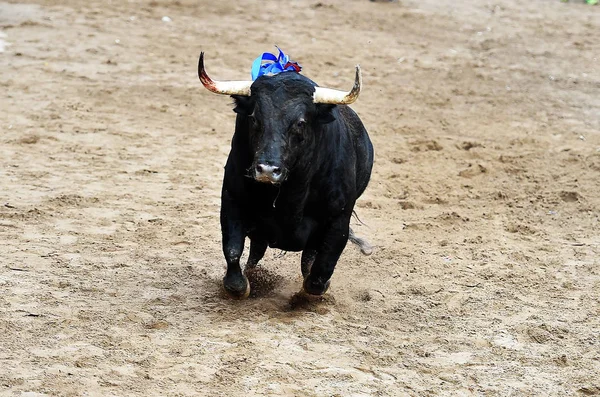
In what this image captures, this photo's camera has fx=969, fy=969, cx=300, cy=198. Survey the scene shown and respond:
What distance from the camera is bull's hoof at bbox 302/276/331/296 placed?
20.1 feet

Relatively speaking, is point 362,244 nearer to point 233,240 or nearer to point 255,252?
point 255,252

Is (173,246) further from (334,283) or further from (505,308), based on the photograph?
(505,308)

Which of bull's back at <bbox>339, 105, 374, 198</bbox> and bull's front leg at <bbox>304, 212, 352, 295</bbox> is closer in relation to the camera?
bull's front leg at <bbox>304, 212, 352, 295</bbox>

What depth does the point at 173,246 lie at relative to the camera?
6.95 m

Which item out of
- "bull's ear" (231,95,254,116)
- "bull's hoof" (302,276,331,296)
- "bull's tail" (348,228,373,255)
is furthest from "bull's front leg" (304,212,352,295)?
"bull's tail" (348,228,373,255)

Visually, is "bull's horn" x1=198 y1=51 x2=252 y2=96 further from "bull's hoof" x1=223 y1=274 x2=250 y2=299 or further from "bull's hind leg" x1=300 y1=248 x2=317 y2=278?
"bull's hind leg" x1=300 y1=248 x2=317 y2=278

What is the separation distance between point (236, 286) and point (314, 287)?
533mm

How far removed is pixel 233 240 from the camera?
5867 mm

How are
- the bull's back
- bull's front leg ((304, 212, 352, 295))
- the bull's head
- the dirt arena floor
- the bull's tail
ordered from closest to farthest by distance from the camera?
the dirt arena floor
the bull's head
bull's front leg ((304, 212, 352, 295))
the bull's back
the bull's tail

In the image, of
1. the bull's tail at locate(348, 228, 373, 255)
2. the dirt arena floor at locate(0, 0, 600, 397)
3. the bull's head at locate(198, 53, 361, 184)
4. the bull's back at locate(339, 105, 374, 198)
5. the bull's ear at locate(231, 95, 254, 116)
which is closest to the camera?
the dirt arena floor at locate(0, 0, 600, 397)

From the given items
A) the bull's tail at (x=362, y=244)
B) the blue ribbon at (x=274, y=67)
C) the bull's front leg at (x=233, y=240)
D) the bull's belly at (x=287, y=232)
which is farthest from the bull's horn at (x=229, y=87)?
the bull's tail at (x=362, y=244)

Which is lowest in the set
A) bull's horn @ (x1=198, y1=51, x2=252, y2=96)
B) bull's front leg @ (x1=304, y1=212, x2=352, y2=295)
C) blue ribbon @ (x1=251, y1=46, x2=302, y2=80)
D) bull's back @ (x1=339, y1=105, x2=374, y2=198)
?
bull's front leg @ (x1=304, y1=212, x2=352, y2=295)

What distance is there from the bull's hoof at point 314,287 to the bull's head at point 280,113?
93 cm

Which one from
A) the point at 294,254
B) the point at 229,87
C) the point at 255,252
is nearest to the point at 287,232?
the point at 255,252
